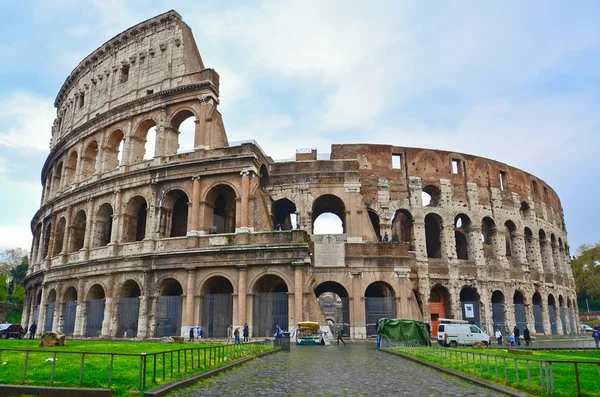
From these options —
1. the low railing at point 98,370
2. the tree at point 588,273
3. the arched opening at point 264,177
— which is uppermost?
the arched opening at point 264,177

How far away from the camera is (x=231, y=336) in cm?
2180

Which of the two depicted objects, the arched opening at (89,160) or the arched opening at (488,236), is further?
the arched opening at (488,236)

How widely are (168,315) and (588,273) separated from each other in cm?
5260

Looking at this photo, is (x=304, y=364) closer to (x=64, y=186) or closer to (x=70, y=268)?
(x=70, y=268)

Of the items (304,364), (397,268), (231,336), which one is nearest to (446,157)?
(397,268)

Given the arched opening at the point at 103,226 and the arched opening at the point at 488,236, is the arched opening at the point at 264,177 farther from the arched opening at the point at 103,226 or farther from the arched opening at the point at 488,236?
the arched opening at the point at 488,236

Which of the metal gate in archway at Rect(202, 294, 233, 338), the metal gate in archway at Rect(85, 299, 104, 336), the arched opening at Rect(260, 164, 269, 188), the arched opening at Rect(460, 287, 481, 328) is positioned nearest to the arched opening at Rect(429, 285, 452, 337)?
the arched opening at Rect(460, 287, 481, 328)

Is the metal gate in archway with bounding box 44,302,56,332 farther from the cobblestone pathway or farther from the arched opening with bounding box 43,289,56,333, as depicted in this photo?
the cobblestone pathway

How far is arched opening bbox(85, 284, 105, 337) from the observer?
24972 millimetres

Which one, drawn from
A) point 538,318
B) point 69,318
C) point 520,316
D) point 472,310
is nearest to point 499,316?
point 520,316

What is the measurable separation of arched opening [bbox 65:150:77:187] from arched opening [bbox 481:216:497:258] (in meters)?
28.8

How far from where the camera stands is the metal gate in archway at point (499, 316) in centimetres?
2973

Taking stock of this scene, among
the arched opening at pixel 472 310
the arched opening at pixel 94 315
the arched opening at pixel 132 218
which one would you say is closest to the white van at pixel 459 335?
the arched opening at pixel 472 310

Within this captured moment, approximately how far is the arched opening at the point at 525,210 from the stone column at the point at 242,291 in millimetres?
23100
